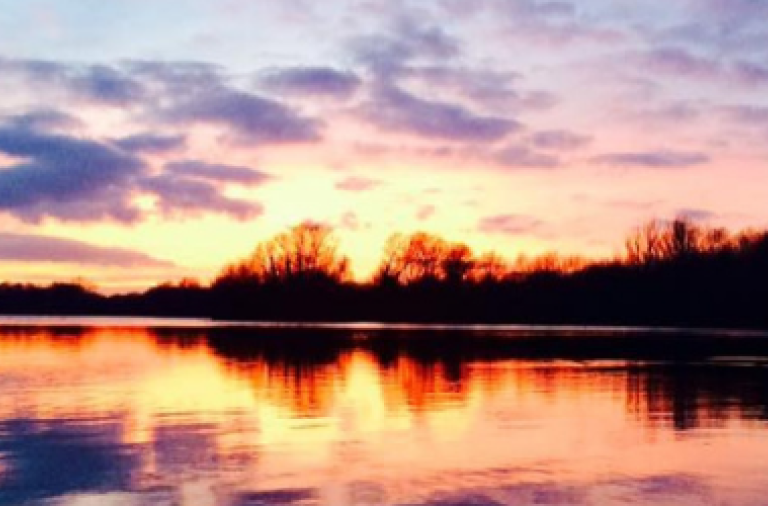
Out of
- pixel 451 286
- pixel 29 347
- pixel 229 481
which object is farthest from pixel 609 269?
pixel 229 481

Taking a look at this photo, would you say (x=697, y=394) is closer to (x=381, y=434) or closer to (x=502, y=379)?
(x=502, y=379)

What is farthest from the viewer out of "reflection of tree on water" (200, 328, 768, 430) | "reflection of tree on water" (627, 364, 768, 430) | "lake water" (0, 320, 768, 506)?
"reflection of tree on water" (200, 328, 768, 430)

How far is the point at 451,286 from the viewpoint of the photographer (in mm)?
142875

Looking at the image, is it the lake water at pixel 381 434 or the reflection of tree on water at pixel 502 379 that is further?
the reflection of tree on water at pixel 502 379

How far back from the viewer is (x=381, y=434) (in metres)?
21.3

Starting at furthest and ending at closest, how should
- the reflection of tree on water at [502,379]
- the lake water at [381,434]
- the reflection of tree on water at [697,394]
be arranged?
the reflection of tree on water at [502,379] < the reflection of tree on water at [697,394] < the lake water at [381,434]

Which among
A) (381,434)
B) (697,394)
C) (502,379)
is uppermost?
(502,379)

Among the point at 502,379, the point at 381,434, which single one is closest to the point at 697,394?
the point at 502,379

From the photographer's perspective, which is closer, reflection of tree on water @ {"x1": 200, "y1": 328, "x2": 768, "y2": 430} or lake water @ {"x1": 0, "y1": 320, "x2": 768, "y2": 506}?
lake water @ {"x1": 0, "y1": 320, "x2": 768, "y2": 506}

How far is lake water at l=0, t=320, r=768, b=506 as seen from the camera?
15.1 metres

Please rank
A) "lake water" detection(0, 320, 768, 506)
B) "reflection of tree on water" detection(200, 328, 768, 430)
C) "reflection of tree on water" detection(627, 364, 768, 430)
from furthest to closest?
"reflection of tree on water" detection(200, 328, 768, 430) < "reflection of tree on water" detection(627, 364, 768, 430) < "lake water" detection(0, 320, 768, 506)

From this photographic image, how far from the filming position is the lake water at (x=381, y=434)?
15.1 meters

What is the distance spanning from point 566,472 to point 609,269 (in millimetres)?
112069

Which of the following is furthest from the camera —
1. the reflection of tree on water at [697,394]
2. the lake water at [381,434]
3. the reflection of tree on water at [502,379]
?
the reflection of tree on water at [502,379]
